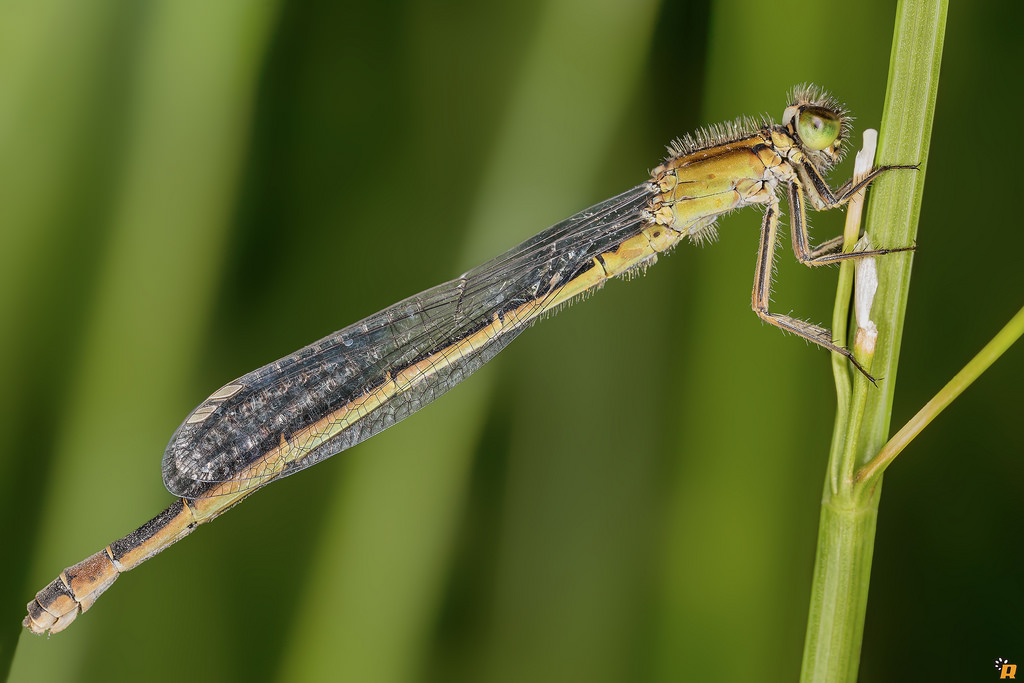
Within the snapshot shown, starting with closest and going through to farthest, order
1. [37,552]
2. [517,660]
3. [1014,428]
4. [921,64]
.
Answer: [921,64]
[1014,428]
[37,552]
[517,660]

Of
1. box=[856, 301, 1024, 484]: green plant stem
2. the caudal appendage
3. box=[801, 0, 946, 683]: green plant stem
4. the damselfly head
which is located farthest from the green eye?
the caudal appendage

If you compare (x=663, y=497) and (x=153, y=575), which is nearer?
(x=663, y=497)

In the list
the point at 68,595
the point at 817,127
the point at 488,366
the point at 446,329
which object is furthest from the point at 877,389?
the point at 68,595

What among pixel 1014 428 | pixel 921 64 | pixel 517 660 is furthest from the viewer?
pixel 517 660

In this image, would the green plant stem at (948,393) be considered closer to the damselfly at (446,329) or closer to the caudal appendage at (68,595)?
the damselfly at (446,329)

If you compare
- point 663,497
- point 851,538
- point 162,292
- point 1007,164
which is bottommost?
point 851,538

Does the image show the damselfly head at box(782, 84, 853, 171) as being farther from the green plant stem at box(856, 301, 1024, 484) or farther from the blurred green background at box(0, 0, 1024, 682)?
the green plant stem at box(856, 301, 1024, 484)

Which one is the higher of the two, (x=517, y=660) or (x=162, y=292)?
(x=162, y=292)

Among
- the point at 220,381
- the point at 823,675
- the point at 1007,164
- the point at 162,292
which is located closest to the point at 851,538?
the point at 823,675

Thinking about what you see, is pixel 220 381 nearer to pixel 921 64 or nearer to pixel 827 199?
pixel 827 199
